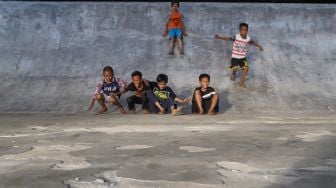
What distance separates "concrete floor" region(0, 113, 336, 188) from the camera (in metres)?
2.63

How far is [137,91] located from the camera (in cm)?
720

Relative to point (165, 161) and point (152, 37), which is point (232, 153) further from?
point (152, 37)

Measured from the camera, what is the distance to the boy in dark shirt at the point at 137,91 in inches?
278

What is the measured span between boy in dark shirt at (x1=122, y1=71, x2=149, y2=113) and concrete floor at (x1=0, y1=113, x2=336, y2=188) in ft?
5.28

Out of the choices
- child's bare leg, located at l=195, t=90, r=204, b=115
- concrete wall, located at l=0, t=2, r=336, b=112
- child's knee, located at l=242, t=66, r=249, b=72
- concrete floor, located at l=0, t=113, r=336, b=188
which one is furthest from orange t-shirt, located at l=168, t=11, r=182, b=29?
concrete floor, located at l=0, t=113, r=336, b=188

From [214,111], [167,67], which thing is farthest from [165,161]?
[167,67]

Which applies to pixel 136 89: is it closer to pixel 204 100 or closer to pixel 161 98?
pixel 161 98

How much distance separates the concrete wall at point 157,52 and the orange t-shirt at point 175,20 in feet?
1.18

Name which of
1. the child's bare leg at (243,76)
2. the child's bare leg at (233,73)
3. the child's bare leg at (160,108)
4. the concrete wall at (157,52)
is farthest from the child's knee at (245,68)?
the child's bare leg at (160,108)

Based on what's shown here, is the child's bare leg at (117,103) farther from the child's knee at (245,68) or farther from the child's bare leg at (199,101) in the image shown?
the child's knee at (245,68)

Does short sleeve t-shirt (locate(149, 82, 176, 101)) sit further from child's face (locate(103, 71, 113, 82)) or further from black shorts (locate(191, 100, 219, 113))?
child's face (locate(103, 71, 113, 82))

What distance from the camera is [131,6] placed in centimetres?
995

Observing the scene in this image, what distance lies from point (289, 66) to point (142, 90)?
115 inches

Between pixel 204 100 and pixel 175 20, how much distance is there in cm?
269
